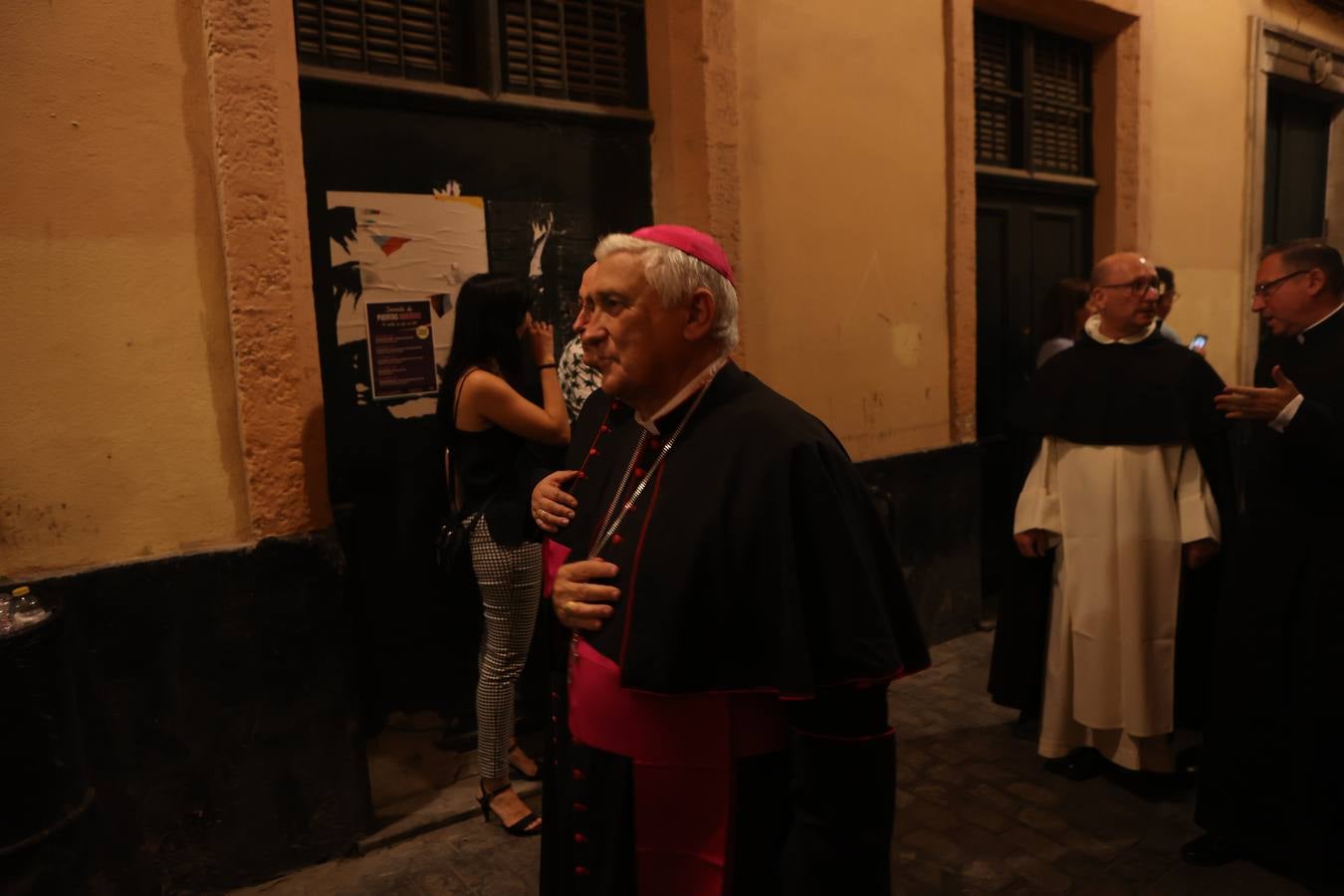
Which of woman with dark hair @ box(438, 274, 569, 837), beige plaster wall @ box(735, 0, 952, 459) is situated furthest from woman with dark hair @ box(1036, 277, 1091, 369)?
woman with dark hair @ box(438, 274, 569, 837)

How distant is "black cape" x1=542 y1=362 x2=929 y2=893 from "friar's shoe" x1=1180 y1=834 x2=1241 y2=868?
2094 mm

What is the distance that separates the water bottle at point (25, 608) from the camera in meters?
2.39

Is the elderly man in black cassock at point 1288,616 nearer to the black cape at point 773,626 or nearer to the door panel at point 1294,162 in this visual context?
the black cape at point 773,626

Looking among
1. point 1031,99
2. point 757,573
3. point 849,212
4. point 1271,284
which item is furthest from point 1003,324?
point 757,573

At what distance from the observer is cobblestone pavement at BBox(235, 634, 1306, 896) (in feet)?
10.1

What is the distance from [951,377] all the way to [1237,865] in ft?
9.71

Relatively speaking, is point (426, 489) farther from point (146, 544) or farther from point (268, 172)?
point (268, 172)

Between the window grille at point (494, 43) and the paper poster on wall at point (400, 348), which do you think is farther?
the paper poster on wall at point (400, 348)

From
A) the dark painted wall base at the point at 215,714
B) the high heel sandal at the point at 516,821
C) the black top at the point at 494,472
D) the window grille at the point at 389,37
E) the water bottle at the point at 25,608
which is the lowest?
the high heel sandal at the point at 516,821

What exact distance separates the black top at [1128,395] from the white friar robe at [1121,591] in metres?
0.08

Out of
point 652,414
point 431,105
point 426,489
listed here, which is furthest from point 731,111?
point 652,414

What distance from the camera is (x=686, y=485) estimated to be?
1769mm

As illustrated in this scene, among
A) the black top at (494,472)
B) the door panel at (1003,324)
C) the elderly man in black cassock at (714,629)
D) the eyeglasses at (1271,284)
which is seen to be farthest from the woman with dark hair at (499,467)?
the door panel at (1003,324)

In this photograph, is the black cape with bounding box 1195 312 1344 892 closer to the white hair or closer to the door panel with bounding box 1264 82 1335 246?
the white hair
